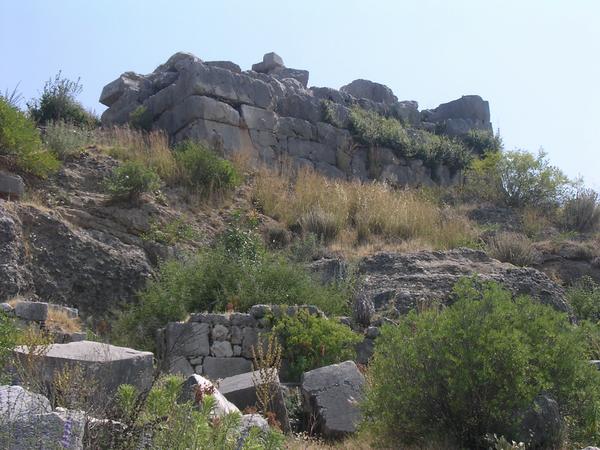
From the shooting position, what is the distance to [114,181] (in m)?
13.5

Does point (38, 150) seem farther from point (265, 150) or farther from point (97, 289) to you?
point (265, 150)

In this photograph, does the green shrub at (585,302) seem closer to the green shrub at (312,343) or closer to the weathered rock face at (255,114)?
the green shrub at (312,343)

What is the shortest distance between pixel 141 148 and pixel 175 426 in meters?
12.5

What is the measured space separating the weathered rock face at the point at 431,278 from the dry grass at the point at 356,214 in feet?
5.10

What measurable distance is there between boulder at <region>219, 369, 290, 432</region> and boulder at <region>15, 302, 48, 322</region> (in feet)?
9.59

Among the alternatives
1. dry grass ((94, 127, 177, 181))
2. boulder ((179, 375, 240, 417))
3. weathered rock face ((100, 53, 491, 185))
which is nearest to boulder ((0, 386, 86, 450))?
boulder ((179, 375, 240, 417))

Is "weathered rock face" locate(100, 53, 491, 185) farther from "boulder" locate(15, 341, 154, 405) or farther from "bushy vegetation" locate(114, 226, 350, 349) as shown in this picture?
"boulder" locate(15, 341, 154, 405)

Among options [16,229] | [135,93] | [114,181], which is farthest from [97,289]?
[135,93]

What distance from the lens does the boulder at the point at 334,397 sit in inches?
284

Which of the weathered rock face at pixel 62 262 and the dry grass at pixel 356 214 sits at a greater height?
the dry grass at pixel 356 214

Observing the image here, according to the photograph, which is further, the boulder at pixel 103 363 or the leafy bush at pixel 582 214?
the leafy bush at pixel 582 214

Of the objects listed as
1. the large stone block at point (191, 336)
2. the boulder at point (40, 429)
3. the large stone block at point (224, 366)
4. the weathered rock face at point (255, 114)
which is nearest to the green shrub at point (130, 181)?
the weathered rock face at point (255, 114)

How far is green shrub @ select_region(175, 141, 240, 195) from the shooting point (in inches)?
599

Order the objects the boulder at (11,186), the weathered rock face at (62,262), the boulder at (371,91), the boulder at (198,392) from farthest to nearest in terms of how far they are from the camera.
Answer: the boulder at (371,91)
the boulder at (11,186)
the weathered rock face at (62,262)
the boulder at (198,392)
